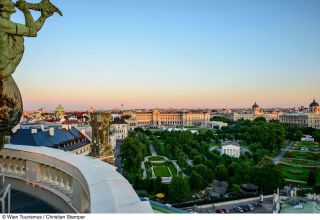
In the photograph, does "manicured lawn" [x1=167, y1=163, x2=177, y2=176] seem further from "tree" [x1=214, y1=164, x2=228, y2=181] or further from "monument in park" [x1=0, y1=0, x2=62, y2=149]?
"monument in park" [x1=0, y1=0, x2=62, y2=149]

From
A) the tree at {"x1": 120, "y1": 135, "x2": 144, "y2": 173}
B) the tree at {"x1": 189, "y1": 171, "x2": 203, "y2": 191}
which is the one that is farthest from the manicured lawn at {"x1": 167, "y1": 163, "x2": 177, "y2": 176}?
the tree at {"x1": 189, "y1": 171, "x2": 203, "y2": 191}

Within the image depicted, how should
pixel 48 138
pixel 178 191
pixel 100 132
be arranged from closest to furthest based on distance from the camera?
pixel 100 132, pixel 178 191, pixel 48 138

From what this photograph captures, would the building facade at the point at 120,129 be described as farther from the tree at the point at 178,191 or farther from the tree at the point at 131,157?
the tree at the point at 178,191

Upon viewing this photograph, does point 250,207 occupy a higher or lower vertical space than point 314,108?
lower

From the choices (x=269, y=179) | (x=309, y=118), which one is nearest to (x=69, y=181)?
(x=269, y=179)

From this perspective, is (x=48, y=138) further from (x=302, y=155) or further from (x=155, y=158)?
(x=302, y=155)

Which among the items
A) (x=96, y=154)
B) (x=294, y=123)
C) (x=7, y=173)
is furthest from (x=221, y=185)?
(x=294, y=123)
